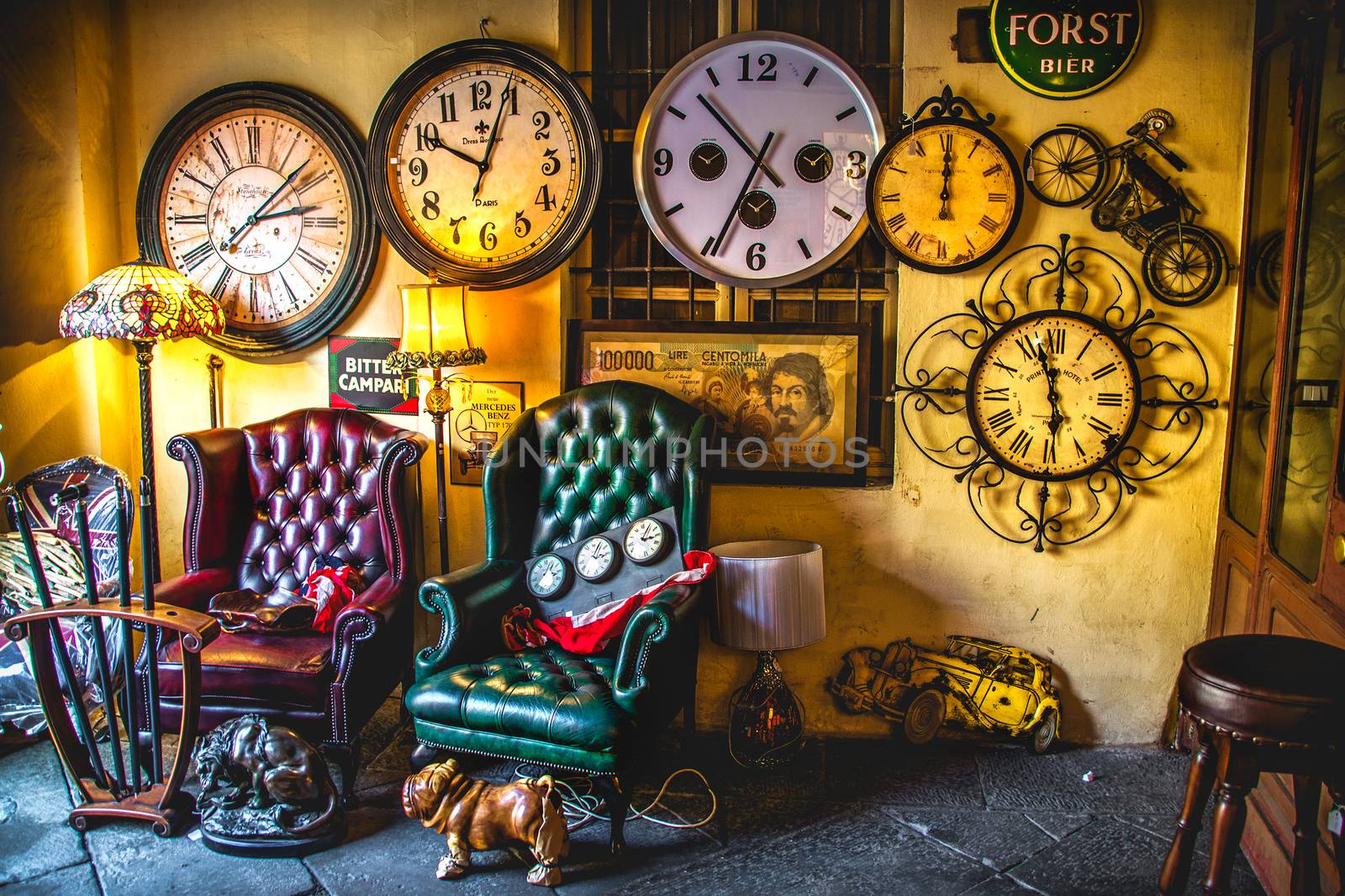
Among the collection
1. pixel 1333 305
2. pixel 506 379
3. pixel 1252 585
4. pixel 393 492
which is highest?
pixel 1333 305

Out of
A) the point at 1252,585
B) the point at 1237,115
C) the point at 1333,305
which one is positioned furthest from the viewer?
the point at 1237,115

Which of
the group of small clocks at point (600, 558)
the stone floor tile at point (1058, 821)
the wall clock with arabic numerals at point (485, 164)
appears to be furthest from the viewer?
the wall clock with arabic numerals at point (485, 164)

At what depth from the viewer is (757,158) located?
3.29m

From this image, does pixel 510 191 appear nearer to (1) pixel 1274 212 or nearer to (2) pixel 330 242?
(2) pixel 330 242

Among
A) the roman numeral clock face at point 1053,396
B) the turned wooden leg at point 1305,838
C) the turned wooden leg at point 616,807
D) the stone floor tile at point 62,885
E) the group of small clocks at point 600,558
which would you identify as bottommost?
the stone floor tile at point 62,885

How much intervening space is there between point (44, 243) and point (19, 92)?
1.81ft

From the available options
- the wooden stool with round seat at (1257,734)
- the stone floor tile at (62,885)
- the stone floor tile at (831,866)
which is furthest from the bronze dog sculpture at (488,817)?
the wooden stool with round seat at (1257,734)

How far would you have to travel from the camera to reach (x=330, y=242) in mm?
3562

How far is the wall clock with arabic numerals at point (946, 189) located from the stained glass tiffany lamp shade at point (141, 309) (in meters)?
2.41

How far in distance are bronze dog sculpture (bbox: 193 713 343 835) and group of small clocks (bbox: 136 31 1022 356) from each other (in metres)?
1.58

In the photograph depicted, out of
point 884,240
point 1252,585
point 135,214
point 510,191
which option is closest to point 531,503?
point 510,191

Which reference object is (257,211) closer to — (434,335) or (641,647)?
(434,335)

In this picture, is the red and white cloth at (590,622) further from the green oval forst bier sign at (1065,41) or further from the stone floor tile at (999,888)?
the green oval forst bier sign at (1065,41)

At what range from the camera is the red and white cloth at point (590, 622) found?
288cm
